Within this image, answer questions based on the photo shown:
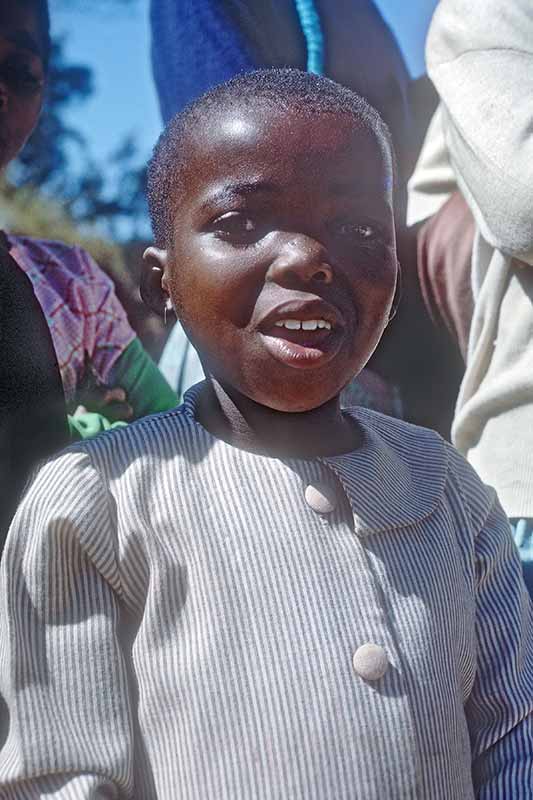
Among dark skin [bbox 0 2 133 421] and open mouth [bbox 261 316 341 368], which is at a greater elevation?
dark skin [bbox 0 2 133 421]

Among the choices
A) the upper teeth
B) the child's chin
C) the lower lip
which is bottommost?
the child's chin

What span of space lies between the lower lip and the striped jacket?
142 millimetres

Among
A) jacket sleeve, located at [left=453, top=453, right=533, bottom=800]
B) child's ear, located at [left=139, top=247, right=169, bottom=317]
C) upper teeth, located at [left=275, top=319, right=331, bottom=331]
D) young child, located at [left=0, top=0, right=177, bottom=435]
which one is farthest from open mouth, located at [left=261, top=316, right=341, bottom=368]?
young child, located at [left=0, top=0, right=177, bottom=435]

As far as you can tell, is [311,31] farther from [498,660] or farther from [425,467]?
[498,660]

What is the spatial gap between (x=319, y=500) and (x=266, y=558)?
0.10 m

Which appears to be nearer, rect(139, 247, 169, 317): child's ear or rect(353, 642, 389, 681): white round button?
rect(353, 642, 389, 681): white round button

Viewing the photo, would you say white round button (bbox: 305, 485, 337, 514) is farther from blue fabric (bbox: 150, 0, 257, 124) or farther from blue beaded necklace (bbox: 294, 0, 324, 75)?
blue beaded necklace (bbox: 294, 0, 324, 75)

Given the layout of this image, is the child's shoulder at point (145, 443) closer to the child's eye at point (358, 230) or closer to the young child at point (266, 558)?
the young child at point (266, 558)

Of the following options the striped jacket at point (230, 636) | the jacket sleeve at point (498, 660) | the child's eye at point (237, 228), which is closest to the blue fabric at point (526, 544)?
the jacket sleeve at point (498, 660)

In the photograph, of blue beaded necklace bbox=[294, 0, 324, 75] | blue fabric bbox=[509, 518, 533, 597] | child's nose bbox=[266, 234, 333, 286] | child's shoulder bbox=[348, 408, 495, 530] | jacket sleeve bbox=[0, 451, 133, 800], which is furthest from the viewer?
blue beaded necklace bbox=[294, 0, 324, 75]

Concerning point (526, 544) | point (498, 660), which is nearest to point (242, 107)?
point (498, 660)

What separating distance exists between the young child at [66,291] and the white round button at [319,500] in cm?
66

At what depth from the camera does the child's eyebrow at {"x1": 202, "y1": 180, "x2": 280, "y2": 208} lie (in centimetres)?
117

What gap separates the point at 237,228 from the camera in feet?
3.89
